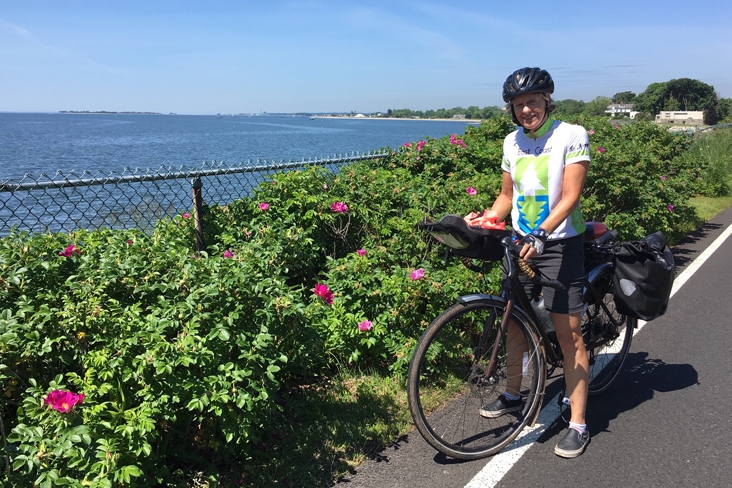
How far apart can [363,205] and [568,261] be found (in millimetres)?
2513

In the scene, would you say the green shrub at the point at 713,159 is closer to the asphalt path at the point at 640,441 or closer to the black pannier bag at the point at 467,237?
the asphalt path at the point at 640,441

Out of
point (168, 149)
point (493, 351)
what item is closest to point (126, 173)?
point (493, 351)

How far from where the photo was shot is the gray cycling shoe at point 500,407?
385 cm

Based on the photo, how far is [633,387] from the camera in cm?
447

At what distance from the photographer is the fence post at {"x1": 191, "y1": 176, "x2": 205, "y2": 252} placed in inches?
191

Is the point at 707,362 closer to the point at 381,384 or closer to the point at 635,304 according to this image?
the point at 635,304

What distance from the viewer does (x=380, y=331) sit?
420cm

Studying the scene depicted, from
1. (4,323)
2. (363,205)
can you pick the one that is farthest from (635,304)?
(4,323)

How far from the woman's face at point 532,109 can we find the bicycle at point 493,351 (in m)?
0.63

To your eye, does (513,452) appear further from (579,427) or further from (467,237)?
(467,237)

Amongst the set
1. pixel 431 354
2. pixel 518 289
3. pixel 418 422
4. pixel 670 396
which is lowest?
pixel 670 396

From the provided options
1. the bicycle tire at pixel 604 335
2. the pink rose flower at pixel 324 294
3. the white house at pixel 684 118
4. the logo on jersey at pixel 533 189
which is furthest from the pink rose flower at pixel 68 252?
the white house at pixel 684 118

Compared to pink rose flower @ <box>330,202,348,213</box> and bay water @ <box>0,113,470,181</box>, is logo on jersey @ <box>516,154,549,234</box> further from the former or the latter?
bay water @ <box>0,113,470,181</box>

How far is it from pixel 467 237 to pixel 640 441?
1812 millimetres
